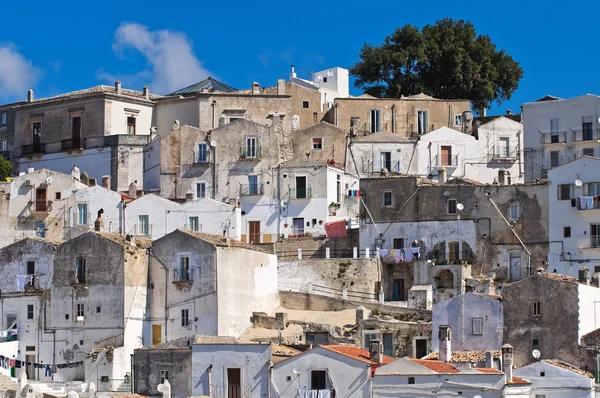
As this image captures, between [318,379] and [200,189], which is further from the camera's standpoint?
[200,189]

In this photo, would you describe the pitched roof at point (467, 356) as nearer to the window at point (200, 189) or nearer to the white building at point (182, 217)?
the white building at point (182, 217)

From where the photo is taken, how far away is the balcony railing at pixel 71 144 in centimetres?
8294

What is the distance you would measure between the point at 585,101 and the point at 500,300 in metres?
20.9

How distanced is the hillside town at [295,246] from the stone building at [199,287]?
0.28 feet

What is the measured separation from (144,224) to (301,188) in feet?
26.9

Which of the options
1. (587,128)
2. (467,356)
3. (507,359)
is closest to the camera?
(507,359)

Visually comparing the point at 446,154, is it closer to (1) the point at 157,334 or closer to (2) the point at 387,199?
(2) the point at 387,199

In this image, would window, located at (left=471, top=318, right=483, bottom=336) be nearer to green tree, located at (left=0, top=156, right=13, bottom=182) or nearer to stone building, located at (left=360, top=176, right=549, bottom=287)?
stone building, located at (left=360, top=176, right=549, bottom=287)

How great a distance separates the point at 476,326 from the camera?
56.9m

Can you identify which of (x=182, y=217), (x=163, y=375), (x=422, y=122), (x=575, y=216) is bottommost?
(x=163, y=375)

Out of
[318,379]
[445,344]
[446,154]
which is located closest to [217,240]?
[318,379]

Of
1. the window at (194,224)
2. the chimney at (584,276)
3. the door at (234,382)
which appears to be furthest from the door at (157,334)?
the chimney at (584,276)

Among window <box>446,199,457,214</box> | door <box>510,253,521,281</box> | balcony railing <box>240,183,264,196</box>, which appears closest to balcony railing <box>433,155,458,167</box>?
balcony railing <box>240,183,264,196</box>

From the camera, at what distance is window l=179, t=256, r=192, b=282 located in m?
61.9
